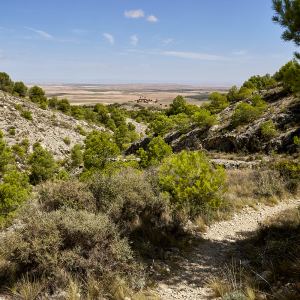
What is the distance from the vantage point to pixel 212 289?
5.64 m

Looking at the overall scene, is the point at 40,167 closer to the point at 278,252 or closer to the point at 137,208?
the point at 137,208

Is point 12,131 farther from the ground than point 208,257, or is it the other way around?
point 208,257

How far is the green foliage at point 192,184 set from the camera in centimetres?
900

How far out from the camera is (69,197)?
8094mm

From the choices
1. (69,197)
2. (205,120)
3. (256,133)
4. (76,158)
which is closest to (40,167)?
(76,158)

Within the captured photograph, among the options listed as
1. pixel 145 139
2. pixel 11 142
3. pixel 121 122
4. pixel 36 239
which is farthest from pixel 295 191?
pixel 121 122

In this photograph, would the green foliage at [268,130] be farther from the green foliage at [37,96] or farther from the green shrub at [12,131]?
the green foliage at [37,96]

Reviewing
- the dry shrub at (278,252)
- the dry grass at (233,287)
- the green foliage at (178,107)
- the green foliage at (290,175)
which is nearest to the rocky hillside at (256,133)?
the green foliage at (290,175)

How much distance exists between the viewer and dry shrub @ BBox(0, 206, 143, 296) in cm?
576

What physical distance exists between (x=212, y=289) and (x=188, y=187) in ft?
11.6

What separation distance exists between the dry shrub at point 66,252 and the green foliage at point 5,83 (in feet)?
209

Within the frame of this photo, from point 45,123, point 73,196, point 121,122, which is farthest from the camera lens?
point 121,122

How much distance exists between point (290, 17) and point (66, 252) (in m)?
6.65

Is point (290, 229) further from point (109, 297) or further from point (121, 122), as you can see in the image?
point (121, 122)
